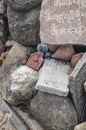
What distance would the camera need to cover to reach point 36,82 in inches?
69.4

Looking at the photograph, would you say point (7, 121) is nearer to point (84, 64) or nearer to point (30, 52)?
point (30, 52)

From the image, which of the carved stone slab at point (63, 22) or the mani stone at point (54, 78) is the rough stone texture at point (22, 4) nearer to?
the carved stone slab at point (63, 22)

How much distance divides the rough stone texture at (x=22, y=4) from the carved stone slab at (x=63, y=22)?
0.05 meters

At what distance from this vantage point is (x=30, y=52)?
76.0 inches

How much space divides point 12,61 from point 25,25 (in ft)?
0.73

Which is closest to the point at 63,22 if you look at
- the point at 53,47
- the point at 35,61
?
the point at 53,47

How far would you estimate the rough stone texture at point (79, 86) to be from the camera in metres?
1.58

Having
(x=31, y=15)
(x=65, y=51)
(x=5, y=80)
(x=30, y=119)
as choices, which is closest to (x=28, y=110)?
(x=30, y=119)

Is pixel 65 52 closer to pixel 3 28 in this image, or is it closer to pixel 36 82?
pixel 36 82

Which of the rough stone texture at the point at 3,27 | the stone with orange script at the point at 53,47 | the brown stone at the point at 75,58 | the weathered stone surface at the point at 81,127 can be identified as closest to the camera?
the weathered stone surface at the point at 81,127

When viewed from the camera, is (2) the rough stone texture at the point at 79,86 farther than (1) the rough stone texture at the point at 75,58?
No

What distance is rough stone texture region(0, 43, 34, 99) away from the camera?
1914 mm

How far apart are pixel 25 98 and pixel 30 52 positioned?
29cm

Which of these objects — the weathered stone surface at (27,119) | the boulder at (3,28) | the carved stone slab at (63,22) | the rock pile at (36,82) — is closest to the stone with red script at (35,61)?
the rock pile at (36,82)
